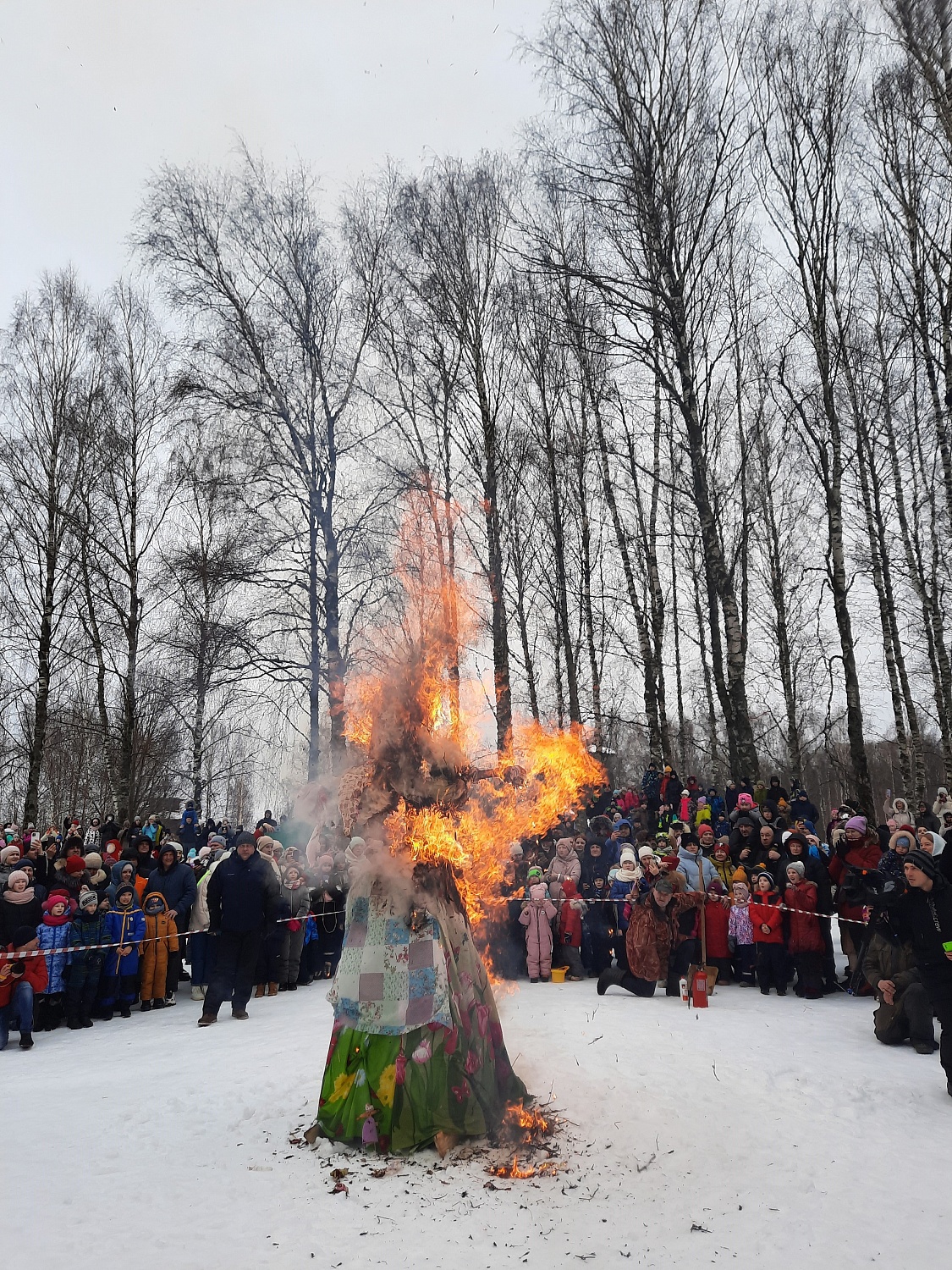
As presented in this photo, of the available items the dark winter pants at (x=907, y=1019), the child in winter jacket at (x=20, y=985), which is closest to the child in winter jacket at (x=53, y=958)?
the child in winter jacket at (x=20, y=985)

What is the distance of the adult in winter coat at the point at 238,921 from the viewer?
9.74 m

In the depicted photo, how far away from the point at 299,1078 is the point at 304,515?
46.2ft

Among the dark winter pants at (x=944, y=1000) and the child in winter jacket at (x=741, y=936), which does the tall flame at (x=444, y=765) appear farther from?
the child in winter jacket at (x=741, y=936)

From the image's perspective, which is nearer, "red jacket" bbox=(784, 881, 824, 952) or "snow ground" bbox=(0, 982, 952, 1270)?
"snow ground" bbox=(0, 982, 952, 1270)

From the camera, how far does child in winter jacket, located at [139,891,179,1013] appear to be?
430 inches

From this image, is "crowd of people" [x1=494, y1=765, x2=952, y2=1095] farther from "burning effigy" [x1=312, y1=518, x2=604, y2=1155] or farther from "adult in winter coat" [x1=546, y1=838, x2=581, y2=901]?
"burning effigy" [x1=312, y1=518, x2=604, y2=1155]

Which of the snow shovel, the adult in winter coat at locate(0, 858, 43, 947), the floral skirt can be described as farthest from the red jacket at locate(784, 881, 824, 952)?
the adult in winter coat at locate(0, 858, 43, 947)

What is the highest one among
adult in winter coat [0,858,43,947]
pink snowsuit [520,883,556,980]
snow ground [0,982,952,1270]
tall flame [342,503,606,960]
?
tall flame [342,503,606,960]

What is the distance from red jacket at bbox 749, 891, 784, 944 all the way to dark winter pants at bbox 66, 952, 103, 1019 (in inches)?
323

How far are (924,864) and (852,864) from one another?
→ 14.8ft

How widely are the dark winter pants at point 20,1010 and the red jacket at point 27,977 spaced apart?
56 mm

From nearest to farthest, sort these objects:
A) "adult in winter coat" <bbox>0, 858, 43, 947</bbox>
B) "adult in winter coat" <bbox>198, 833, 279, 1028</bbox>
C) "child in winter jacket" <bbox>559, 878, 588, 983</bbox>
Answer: "adult in winter coat" <bbox>0, 858, 43, 947</bbox>
"adult in winter coat" <bbox>198, 833, 279, 1028</bbox>
"child in winter jacket" <bbox>559, 878, 588, 983</bbox>

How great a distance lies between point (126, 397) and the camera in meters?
22.6

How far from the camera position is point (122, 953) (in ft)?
34.6
